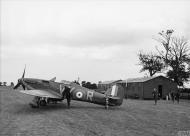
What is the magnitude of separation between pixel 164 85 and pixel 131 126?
33.7 m

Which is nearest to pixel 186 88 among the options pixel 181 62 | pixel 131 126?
pixel 181 62

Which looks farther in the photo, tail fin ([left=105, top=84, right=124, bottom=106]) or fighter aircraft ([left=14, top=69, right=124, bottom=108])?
tail fin ([left=105, top=84, right=124, bottom=106])

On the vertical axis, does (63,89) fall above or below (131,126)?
above

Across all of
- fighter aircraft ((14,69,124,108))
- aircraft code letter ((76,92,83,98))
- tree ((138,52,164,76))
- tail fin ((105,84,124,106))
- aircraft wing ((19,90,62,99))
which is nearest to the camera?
aircraft wing ((19,90,62,99))

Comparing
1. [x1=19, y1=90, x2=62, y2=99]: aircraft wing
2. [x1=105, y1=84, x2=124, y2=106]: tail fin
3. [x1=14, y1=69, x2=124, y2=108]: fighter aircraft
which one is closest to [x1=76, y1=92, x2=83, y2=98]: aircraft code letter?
[x1=14, y1=69, x2=124, y2=108]: fighter aircraft

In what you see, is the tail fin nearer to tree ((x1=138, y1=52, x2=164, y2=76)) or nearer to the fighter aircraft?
the fighter aircraft

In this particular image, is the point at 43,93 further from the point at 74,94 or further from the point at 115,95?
the point at 115,95

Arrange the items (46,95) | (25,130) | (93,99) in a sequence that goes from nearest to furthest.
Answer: (25,130), (46,95), (93,99)

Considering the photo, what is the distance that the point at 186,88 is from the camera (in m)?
57.9

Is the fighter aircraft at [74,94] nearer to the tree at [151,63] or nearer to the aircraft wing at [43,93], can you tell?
the aircraft wing at [43,93]

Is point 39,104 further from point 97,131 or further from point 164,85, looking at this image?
point 164,85

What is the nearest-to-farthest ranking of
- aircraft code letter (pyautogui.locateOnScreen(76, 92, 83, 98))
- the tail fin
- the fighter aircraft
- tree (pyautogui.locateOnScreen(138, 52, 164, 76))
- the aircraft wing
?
the aircraft wing, the fighter aircraft, aircraft code letter (pyautogui.locateOnScreen(76, 92, 83, 98)), the tail fin, tree (pyautogui.locateOnScreen(138, 52, 164, 76))

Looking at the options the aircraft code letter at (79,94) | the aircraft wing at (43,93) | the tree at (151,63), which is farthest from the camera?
the tree at (151,63)

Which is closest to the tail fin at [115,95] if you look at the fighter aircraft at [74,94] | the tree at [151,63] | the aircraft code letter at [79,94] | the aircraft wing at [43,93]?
the fighter aircraft at [74,94]
